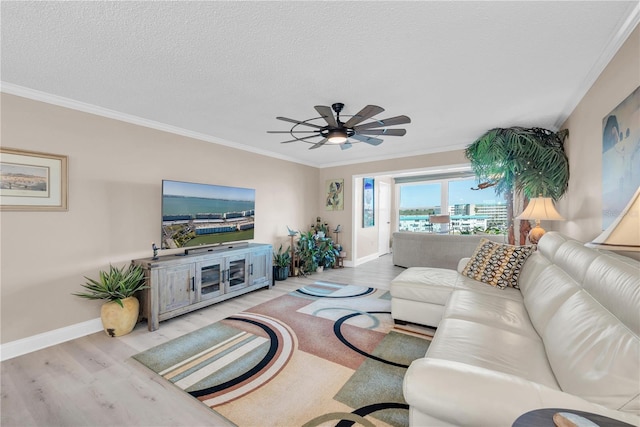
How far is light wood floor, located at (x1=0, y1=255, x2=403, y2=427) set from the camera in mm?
1593

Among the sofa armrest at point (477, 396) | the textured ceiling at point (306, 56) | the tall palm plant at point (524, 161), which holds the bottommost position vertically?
the sofa armrest at point (477, 396)

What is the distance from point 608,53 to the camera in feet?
6.28

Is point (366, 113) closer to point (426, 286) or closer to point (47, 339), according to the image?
point (426, 286)

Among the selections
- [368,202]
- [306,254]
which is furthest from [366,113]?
[368,202]

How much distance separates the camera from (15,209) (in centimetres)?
235

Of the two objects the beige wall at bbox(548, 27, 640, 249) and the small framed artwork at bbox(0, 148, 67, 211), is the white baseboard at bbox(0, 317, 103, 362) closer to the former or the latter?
the small framed artwork at bbox(0, 148, 67, 211)

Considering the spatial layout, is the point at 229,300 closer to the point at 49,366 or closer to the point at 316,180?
the point at 49,366

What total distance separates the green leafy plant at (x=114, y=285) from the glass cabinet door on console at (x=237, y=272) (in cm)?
102

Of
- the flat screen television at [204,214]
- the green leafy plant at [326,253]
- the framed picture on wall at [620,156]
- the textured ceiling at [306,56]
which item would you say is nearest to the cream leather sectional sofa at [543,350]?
the framed picture on wall at [620,156]

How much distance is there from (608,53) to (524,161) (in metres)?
1.82

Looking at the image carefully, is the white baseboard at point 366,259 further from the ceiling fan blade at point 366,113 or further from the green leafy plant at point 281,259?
the ceiling fan blade at point 366,113

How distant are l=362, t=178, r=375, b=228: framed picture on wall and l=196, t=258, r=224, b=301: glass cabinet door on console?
3.77 meters

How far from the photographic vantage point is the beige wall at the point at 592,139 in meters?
1.75

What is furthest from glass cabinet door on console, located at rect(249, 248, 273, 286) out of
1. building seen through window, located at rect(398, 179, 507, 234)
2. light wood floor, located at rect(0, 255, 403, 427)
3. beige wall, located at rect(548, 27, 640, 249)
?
building seen through window, located at rect(398, 179, 507, 234)
